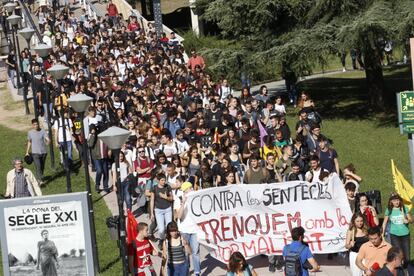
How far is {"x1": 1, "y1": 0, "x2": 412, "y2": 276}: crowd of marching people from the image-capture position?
59.2ft

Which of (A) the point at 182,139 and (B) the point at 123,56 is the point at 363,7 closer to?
(B) the point at 123,56

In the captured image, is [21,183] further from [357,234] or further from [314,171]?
[357,234]

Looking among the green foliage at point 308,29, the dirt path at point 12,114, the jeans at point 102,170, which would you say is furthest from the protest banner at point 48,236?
the green foliage at point 308,29

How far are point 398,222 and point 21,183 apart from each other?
7497 millimetres

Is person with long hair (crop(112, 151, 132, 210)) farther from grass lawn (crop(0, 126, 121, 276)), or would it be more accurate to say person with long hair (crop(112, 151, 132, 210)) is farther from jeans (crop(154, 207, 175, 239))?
jeans (crop(154, 207, 175, 239))

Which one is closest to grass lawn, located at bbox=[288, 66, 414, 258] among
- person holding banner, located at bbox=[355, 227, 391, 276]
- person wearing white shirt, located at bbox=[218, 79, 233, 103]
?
person wearing white shirt, located at bbox=[218, 79, 233, 103]

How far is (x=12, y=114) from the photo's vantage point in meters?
35.8

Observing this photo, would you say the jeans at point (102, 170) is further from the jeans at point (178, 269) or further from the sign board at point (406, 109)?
the jeans at point (178, 269)

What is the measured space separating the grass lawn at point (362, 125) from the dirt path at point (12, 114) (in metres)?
7.43

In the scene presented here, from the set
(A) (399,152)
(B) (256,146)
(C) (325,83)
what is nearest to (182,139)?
(B) (256,146)

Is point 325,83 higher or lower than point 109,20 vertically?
lower

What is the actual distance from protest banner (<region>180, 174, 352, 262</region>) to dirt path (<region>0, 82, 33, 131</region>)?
590 inches

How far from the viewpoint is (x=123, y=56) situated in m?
37.0

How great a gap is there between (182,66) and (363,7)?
17.5 ft
